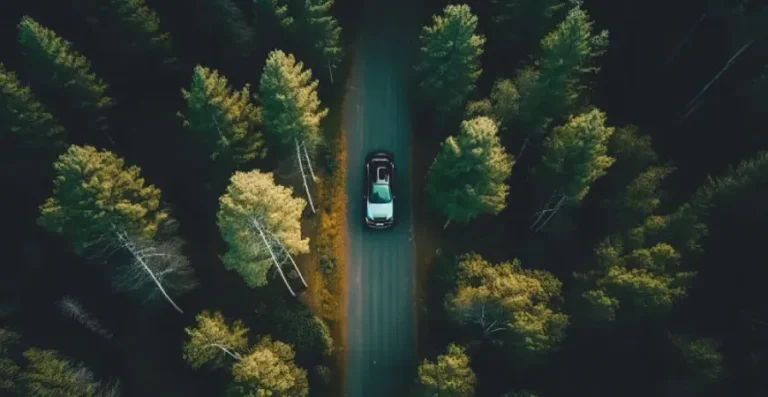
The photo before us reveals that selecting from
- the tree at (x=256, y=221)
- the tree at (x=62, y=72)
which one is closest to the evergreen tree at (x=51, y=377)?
the tree at (x=256, y=221)

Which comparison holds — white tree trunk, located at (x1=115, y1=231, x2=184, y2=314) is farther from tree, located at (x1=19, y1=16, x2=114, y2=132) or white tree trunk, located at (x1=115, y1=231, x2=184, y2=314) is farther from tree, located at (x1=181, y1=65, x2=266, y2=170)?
tree, located at (x1=19, y1=16, x2=114, y2=132)

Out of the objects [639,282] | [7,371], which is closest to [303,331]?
[7,371]

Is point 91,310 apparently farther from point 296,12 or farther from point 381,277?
point 296,12

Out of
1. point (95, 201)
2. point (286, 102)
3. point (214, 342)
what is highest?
point (286, 102)

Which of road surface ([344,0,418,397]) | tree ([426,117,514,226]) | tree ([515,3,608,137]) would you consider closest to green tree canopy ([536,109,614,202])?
tree ([515,3,608,137])

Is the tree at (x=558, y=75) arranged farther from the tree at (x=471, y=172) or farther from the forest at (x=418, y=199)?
the tree at (x=471, y=172)

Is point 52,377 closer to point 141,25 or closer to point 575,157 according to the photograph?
point 141,25
